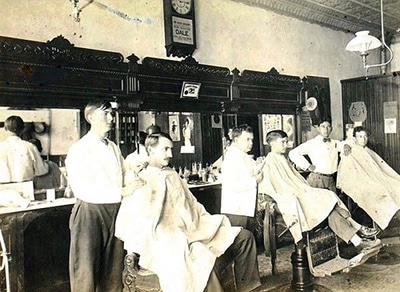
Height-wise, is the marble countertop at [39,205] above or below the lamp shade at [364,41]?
below

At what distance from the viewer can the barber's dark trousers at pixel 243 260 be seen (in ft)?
7.99

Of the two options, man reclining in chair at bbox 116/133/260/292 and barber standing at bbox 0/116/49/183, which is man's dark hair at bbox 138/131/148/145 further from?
man reclining in chair at bbox 116/133/260/292

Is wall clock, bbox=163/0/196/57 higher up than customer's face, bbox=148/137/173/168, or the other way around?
wall clock, bbox=163/0/196/57

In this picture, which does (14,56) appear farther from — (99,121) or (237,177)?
(237,177)

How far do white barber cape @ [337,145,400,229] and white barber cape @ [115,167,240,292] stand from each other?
89.8 inches

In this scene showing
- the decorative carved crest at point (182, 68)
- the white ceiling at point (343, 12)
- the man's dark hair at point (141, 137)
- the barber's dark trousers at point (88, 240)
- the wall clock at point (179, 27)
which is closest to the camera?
the barber's dark trousers at point (88, 240)

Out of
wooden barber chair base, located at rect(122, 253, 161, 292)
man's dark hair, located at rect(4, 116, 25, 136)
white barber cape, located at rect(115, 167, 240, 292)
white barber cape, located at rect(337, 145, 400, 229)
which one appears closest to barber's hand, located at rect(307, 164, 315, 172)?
white barber cape, located at rect(337, 145, 400, 229)

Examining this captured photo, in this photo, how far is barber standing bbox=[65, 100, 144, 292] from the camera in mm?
2301

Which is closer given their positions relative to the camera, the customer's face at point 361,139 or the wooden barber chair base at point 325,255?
the wooden barber chair base at point 325,255

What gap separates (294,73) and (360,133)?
104 cm

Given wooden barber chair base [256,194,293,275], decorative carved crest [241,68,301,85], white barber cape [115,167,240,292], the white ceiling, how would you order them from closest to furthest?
1. white barber cape [115,167,240,292]
2. wooden barber chair base [256,194,293,275]
3. decorative carved crest [241,68,301,85]
4. the white ceiling

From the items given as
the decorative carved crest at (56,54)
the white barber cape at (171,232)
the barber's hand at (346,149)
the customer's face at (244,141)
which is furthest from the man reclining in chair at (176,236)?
the barber's hand at (346,149)

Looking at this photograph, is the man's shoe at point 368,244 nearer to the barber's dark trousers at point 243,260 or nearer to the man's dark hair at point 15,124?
the barber's dark trousers at point 243,260

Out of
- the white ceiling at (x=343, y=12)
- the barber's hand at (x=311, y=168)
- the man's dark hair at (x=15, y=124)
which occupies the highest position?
the white ceiling at (x=343, y=12)
